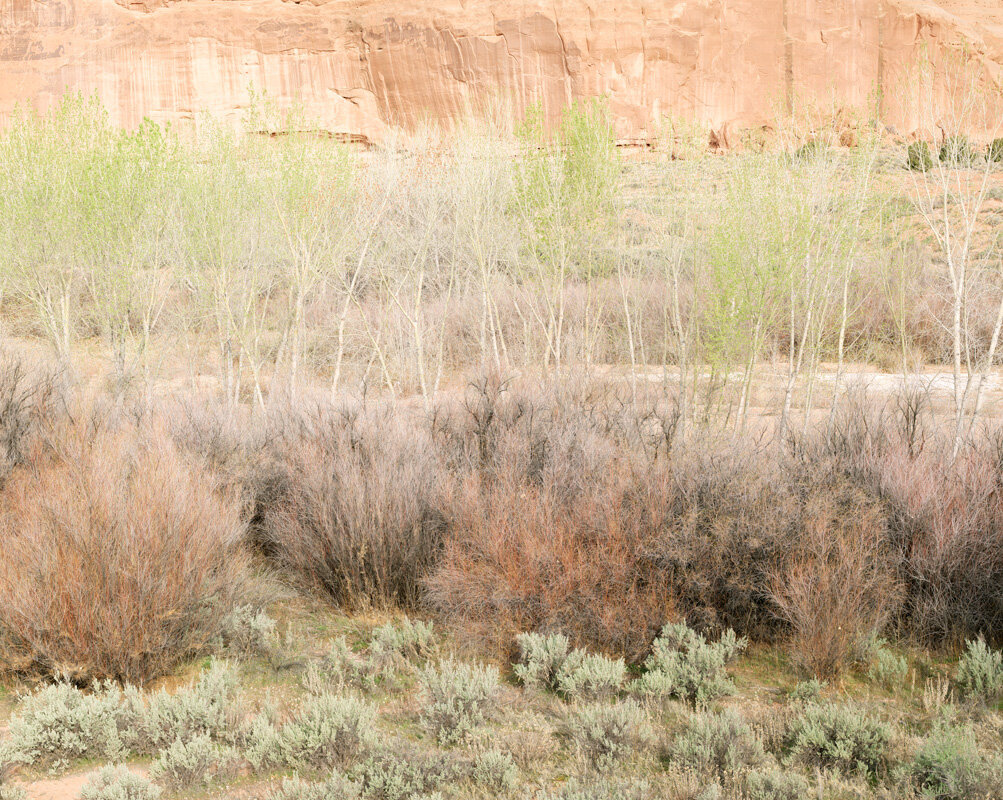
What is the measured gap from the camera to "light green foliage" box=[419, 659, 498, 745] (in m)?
3.94

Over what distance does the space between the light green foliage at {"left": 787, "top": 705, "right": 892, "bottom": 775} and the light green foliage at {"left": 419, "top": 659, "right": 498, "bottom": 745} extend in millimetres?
1550

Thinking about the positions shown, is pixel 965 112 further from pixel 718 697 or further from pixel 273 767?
pixel 273 767

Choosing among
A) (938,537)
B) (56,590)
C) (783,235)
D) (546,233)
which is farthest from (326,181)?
Result: (938,537)

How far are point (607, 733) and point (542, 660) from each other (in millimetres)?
802

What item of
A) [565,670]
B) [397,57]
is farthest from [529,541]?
A: [397,57]

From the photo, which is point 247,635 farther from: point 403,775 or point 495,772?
point 495,772

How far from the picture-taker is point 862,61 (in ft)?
125

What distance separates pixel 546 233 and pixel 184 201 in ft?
20.8

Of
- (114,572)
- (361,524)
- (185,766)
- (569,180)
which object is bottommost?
(185,766)

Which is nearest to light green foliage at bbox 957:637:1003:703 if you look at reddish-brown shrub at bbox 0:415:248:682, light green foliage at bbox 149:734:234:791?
light green foliage at bbox 149:734:234:791

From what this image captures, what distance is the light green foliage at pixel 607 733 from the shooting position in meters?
3.66

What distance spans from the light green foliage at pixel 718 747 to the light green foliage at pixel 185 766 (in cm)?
217

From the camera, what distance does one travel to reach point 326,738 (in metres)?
3.66

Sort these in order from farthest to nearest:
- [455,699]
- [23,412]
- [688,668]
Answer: [23,412], [688,668], [455,699]
